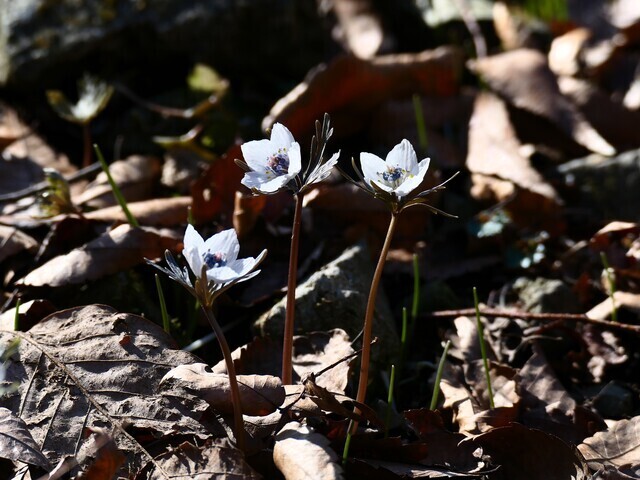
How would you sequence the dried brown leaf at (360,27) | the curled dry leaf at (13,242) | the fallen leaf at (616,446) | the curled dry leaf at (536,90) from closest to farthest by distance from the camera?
the fallen leaf at (616,446)
the curled dry leaf at (13,242)
the curled dry leaf at (536,90)
the dried brown leaf at (360,27)

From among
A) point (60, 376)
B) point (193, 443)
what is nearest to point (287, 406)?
point (193, 443)

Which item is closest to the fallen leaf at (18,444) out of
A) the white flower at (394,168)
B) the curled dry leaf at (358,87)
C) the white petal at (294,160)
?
the white petal at (294,160)

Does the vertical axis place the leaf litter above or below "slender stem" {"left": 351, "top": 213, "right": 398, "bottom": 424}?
below

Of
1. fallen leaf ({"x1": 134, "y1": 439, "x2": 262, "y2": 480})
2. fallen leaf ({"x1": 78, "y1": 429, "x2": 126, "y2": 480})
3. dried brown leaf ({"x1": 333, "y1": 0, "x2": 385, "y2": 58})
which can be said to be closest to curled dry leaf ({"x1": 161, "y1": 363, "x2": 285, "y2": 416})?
fallen leaf ({"x1": 134, "y1": 439, "x2": 262, "y2": 480})

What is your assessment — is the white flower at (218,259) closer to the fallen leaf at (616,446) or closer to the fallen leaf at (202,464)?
the fallen leaf at (202,464)

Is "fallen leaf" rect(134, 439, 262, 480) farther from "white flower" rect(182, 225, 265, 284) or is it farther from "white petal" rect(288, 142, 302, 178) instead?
"white petal" rect(288, 142, 302, 178)

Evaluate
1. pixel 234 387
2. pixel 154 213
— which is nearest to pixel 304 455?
pixel 234 387
